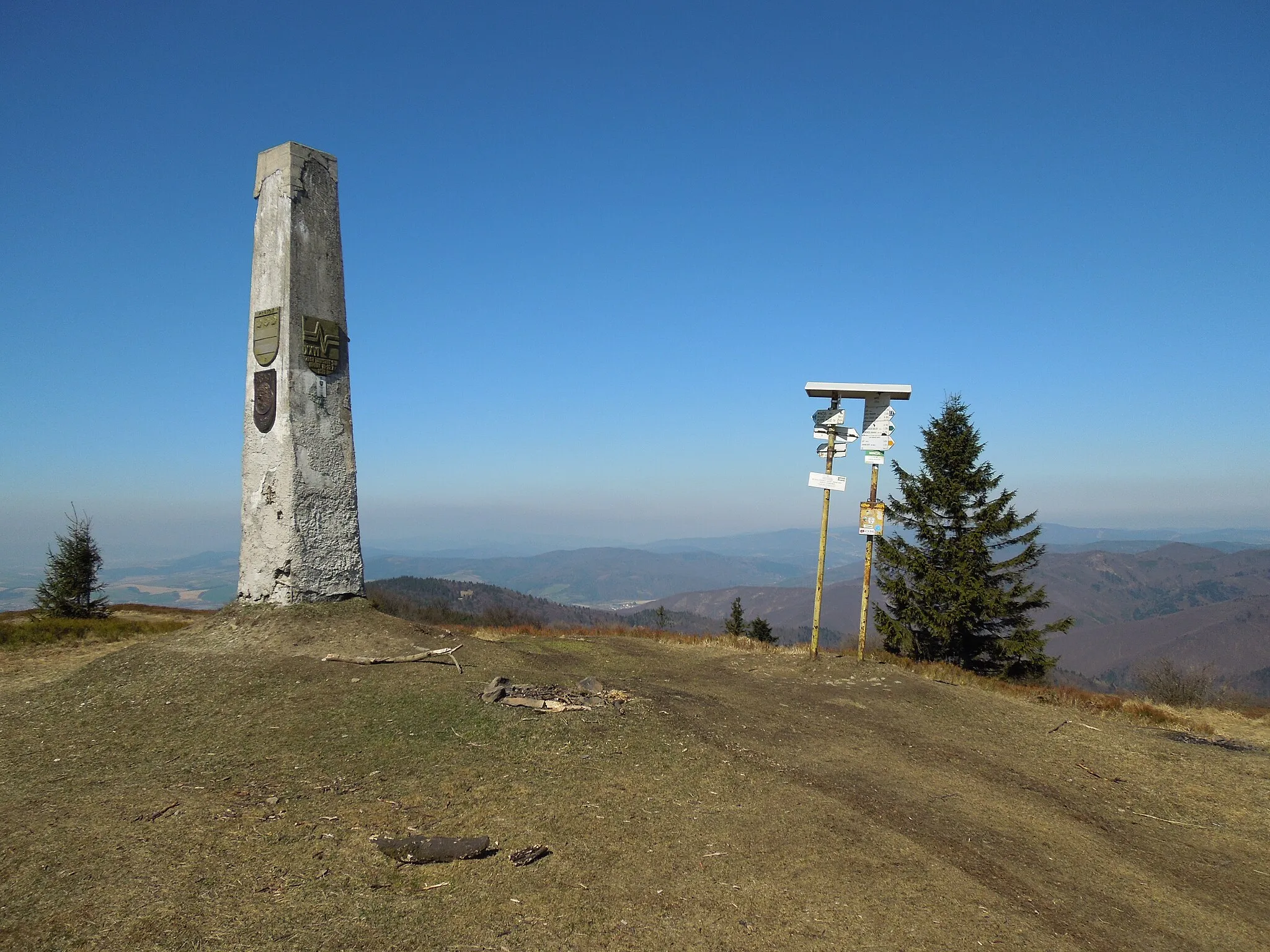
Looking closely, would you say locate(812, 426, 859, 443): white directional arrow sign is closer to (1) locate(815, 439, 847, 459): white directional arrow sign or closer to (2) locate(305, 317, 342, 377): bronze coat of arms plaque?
(1) locate(815, 439, 847, 459): white directional arrow sign

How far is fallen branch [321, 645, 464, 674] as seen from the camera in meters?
8.76

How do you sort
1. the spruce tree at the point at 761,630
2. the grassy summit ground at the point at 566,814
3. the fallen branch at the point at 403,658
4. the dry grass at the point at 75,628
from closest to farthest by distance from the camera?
the grassy summit ground at the point at 566,814 < the fallen branch at the point at 403,658 < the dry grass at the point at 75,628 < the spruce tree at the point at 761,630

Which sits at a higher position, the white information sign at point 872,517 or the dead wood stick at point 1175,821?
the white information sign at point 872,517

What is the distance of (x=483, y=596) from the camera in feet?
360

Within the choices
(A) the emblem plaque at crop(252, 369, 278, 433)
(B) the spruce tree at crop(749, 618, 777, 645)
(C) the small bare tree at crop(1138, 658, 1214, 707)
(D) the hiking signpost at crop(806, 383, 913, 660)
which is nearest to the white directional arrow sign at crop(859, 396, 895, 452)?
(D) the hiking signpost at crop(806, 383, 913, 660)

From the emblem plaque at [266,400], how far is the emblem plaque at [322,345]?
526mm

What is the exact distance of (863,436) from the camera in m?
12.8

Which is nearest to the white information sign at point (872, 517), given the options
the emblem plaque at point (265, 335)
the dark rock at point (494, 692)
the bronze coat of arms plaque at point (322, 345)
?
the dark rock at point (494, 692)

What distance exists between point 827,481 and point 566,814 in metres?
8.72

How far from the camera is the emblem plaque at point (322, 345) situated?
10.1 metres

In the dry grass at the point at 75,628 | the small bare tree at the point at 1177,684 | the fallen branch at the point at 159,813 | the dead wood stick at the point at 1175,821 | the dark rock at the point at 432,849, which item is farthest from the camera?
the small bare tree at the point at 1177,684

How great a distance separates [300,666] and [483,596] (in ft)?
343

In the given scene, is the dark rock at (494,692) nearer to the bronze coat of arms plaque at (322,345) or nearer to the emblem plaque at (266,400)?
the emblem plaque at (266,400)

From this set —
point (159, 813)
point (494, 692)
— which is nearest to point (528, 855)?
point (159, 813)
